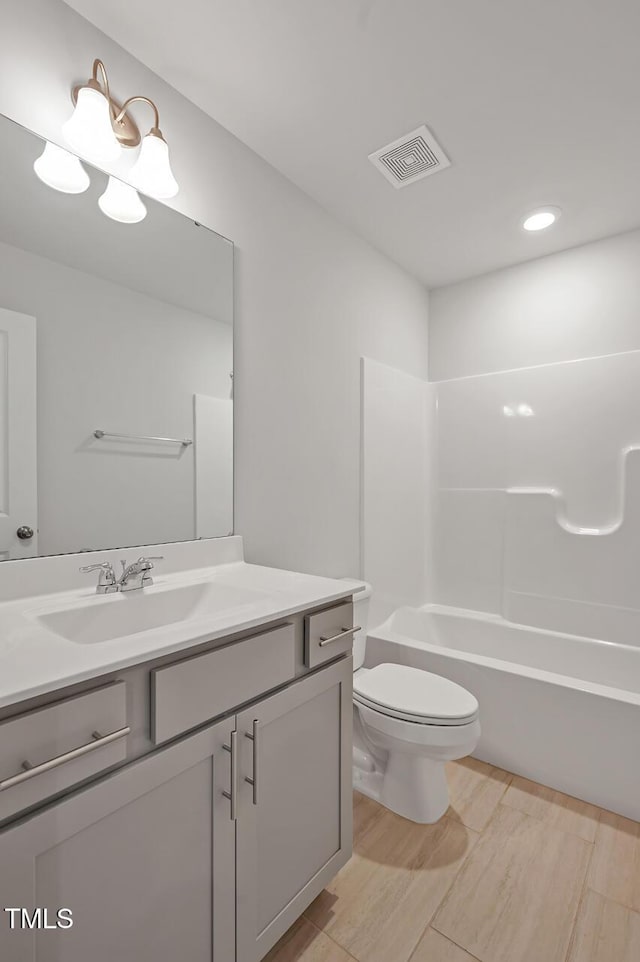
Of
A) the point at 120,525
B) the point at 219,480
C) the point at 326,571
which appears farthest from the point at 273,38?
the point at 326,571

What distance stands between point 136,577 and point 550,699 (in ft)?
5.50

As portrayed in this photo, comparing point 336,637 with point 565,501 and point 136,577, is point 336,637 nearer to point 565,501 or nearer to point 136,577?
point 136,577

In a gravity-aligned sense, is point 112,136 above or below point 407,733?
above

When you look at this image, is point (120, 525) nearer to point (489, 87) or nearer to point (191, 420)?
point (191, 420)

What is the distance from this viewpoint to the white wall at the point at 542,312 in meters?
2.36

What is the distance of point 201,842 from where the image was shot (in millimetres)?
933

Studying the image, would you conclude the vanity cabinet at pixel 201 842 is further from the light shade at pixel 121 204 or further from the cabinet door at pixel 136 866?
the light shade at pixel 121 204

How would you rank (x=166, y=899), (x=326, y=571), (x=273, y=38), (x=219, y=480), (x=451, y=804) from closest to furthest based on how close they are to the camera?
(x=166, y=899), (x=273, y=38), (x=219, y=480), (x=451, y=804), (x=326, y=571)

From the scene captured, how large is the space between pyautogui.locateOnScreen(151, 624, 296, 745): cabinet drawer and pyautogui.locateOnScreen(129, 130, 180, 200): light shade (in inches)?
52.2

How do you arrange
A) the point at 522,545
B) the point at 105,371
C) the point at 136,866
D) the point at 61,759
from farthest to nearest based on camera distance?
the point at 522,545, the point at 105,371, the point at 136,866, the point at 61,759

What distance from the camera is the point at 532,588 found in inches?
101

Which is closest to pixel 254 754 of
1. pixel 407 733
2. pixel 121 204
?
pixel 407 733

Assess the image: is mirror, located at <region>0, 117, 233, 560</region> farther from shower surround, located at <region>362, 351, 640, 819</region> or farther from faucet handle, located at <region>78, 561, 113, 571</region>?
shower surround, located at <region>362, 351, 640, 819</region>

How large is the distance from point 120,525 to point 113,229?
875 millimetres
